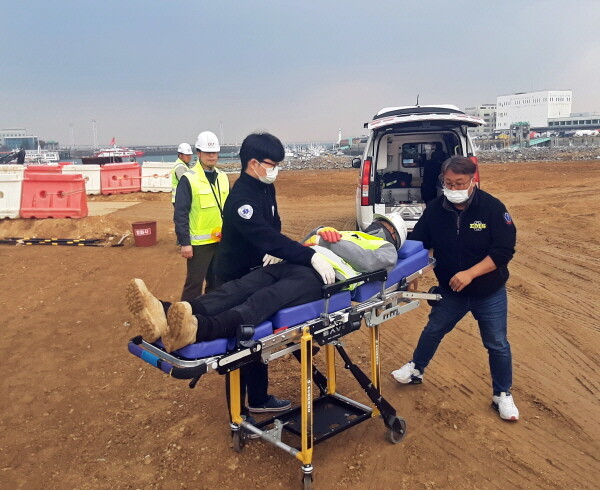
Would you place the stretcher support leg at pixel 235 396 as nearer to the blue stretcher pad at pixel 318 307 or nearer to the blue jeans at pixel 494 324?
the blue stretcher pad at pixel 318 307

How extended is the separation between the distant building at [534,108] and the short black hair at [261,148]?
127 metres

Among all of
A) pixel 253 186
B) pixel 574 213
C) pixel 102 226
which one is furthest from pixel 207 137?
pixel 574 213

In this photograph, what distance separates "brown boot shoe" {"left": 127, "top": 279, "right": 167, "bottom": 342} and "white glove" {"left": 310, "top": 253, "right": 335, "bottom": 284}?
3.07 ft

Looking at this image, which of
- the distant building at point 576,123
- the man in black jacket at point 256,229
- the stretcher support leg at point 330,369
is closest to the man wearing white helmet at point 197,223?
the man in black jacket at point 256,229

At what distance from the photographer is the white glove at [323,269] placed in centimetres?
312

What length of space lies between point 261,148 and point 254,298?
3.37ft

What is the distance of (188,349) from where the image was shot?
2699 millimetres

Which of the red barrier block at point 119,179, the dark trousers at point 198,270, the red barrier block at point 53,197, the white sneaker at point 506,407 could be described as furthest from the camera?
the red barrier block at point 119,179

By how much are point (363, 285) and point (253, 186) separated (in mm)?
→ 984

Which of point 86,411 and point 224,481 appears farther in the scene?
point 86,411

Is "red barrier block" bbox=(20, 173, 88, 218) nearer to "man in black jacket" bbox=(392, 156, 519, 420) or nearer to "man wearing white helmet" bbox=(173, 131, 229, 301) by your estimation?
"man wearing white helmet" bbox=(173, 131, 229, 301)

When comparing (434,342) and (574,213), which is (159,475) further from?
(574,213)

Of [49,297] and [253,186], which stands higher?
[253,186]

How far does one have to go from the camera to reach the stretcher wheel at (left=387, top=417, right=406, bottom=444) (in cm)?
358
